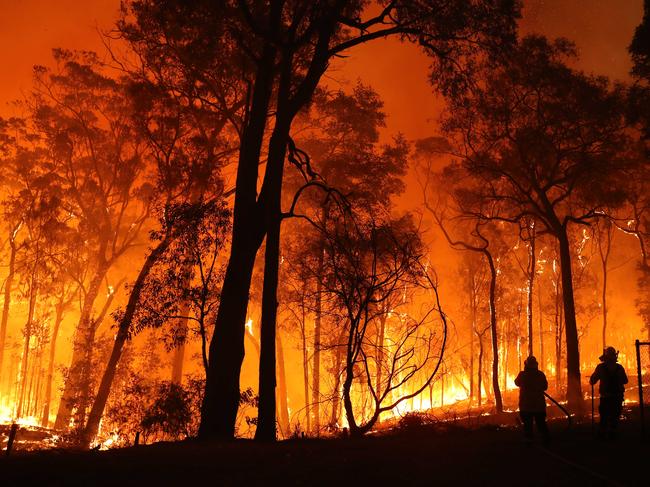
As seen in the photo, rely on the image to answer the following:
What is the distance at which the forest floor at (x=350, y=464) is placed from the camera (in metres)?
5.90

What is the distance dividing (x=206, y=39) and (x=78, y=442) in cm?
1320

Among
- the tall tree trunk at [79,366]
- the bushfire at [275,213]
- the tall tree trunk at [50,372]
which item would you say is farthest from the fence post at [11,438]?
the tall tree trunk at [50,372]

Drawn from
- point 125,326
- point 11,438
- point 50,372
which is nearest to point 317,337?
point 125,326

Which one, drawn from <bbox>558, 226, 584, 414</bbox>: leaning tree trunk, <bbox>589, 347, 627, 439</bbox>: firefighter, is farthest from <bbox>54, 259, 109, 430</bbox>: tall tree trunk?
<bbox>558, 226, 584, 414</bbox>: leaning tree trunk

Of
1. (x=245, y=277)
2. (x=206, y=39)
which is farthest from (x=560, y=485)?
(x=206, y=39)

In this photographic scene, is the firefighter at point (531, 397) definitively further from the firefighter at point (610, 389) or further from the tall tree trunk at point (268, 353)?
the tall tree trunk at point (268, 353)

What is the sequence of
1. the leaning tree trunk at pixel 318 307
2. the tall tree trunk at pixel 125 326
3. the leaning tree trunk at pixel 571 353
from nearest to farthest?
the tall tree trunk at pixel 125 326
the leaning tree trunk at pixel 318 307
the leaning tree trunk at pixel 571 353

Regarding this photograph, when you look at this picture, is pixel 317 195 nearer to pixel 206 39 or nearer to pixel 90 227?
pixel 206 39

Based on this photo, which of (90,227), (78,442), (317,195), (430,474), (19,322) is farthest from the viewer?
(19,322)

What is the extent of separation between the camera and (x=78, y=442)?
55.5 ft

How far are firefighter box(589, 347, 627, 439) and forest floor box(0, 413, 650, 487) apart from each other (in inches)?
18.8

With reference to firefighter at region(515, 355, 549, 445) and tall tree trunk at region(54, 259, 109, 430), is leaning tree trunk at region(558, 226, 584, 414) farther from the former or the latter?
tall tree trunk at region(54, 259, 109, 430)

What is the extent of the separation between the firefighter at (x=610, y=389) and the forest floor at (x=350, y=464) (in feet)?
1.57

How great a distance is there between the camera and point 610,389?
30.3ft
